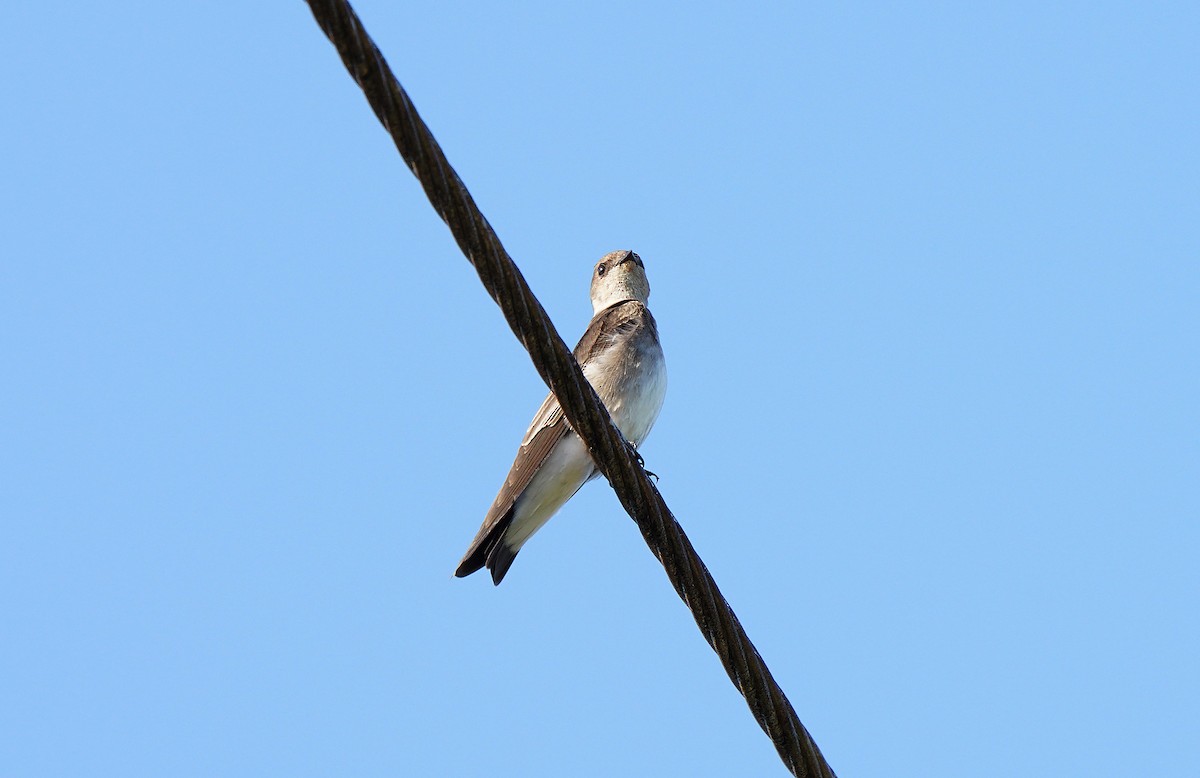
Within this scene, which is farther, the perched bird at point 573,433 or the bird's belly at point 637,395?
the bird's belly at point 637,395

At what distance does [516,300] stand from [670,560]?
99 centimetres

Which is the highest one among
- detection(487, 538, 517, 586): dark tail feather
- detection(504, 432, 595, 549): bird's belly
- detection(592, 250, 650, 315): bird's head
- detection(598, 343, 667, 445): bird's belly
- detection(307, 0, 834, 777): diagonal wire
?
detection(592, 250, 650, 315): bird's head

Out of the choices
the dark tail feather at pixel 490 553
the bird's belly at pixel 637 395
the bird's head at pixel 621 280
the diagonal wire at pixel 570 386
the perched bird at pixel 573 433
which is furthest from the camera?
the bird's head at pixel 621 280

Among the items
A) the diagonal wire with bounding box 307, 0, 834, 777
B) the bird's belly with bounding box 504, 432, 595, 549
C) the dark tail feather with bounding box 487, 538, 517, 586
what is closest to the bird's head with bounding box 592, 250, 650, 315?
the bird's belly with bounding box 504, 432, 595, 549

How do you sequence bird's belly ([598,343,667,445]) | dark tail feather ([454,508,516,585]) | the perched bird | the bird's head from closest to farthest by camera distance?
dark tail feather ([454,508,516,585]), the perched bird, bird's belly ([598,343,667,445]), the bird's head

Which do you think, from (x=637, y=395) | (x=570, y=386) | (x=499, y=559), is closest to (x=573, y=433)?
(x=637, y=395)

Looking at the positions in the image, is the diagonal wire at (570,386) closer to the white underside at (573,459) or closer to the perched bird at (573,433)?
the white underside at (573,459)

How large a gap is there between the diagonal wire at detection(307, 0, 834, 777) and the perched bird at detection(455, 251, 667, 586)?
2.44 m

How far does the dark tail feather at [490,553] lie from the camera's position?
6.44 m

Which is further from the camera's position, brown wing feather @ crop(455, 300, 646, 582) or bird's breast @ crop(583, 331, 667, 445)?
bird's breast @ crop(583, 331, 667, 445)

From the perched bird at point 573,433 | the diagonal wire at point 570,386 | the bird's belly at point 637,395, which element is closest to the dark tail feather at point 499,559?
the perched bird at point 573,433

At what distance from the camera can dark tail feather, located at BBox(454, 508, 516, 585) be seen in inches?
253

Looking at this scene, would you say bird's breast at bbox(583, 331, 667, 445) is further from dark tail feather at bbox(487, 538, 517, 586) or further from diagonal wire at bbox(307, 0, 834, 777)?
diagonal wire at bbox(307, 0, 834, 777)

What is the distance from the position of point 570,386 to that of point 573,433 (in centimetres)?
284
